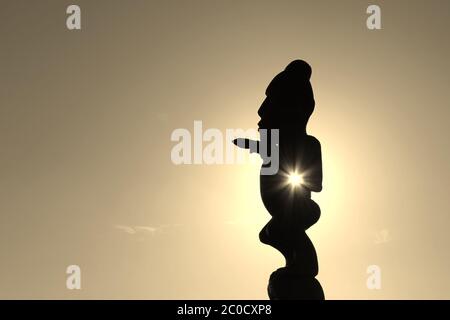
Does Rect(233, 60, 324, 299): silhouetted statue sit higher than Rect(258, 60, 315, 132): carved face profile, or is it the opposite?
Rect(258, 60, 315, 132): carved face profile

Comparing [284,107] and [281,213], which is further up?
[284,107]

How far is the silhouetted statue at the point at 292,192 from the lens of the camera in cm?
1088

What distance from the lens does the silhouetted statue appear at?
1088cm

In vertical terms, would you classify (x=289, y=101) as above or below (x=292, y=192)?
above

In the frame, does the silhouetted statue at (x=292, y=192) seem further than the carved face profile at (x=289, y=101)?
No

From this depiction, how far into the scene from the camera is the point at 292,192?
36.1ft

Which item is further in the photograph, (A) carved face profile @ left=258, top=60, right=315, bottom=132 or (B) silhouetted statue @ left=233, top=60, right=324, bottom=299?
(A) carved face profile @ left=258, top=60, right=315, bottom=132

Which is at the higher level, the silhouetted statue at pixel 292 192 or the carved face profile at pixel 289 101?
the carved face profile at pixel 289 101

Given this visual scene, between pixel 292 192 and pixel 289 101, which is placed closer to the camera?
pixel 292 192

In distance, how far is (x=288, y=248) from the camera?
36.2 ft

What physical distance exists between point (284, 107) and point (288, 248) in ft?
8.26
